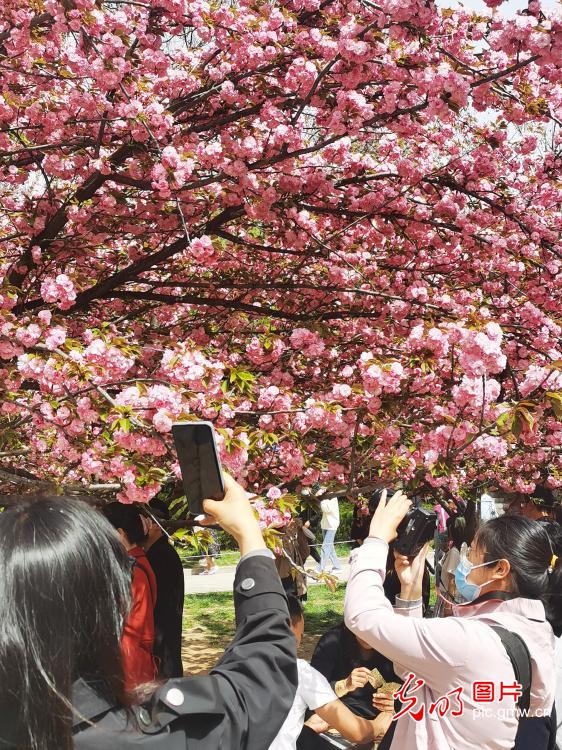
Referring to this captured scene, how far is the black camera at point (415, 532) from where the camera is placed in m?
2.71

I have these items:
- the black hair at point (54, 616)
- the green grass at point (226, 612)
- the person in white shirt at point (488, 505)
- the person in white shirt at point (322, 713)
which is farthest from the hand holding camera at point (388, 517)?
the green grass at point (226, 612)

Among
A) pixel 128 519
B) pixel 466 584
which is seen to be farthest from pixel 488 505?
pixel 466 584

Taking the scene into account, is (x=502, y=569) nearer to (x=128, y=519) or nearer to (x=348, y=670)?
(x=348, y=670)

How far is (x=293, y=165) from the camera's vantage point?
4031 mm

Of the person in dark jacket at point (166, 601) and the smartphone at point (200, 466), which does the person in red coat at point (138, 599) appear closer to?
the person in dark jacket at point (166, 601)

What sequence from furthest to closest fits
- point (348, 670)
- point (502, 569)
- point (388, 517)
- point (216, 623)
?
point (216, 623), point (348, 670), point (502, 569), point (388, 517)

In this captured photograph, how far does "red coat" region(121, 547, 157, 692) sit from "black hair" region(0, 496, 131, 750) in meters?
1.85

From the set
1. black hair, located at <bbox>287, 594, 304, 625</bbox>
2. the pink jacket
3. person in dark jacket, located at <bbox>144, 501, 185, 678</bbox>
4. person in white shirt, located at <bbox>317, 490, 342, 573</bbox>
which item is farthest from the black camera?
person in white shirt, located at <bbox>317, 490, 342, 573</bbox>

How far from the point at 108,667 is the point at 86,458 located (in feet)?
6.83

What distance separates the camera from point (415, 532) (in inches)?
108

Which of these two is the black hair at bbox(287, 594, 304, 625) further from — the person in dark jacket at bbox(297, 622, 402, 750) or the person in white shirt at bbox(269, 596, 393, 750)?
the person in white shirt at bbox(269, 596, 393, 750)

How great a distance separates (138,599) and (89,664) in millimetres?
2230

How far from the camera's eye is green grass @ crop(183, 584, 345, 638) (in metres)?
8.94

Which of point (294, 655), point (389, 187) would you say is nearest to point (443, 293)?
point (389, 187)
